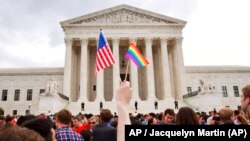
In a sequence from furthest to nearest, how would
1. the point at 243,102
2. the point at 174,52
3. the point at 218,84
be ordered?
the point at 218,84 < the point at 174,52 < the point at 243,102

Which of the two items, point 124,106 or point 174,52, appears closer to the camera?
point 124,106

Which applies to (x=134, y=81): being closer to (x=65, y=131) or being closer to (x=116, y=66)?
(x=116, y=66)

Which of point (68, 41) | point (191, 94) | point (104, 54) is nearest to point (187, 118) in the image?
point (104, 54)

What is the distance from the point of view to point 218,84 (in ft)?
182

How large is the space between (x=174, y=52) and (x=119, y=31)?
1133 centimetres

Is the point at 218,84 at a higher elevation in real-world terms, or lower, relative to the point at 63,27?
lower

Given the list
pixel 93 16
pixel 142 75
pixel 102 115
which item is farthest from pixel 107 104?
pixel 102 115

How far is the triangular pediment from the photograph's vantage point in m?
48.2

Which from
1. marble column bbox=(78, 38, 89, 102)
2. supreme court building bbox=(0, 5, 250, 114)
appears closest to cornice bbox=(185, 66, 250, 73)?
supreme court building bbox=(0, 5, 250, 114)

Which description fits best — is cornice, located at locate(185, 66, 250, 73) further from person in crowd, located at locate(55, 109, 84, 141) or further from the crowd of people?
person in crowd, located at locate(55, 109, 84, 141)

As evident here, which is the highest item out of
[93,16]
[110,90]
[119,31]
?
[93,16]

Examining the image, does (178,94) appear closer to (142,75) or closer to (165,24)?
(142,75)

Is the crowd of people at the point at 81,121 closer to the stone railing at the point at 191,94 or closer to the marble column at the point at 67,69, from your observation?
the stone railing at the point at 191,94

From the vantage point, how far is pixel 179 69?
156 ft
